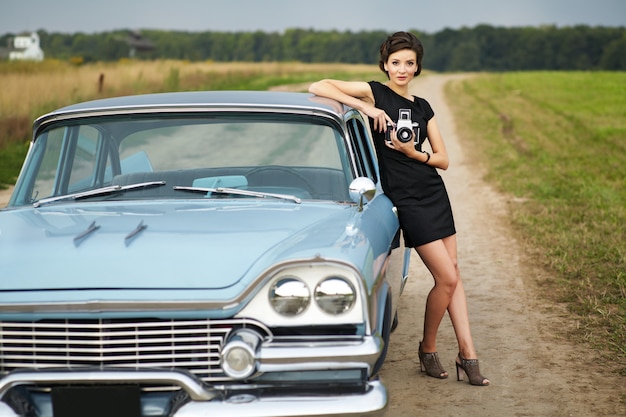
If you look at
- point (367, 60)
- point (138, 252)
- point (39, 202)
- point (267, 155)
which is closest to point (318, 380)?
point (138, 252)

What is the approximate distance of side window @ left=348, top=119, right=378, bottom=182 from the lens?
4.72 metres

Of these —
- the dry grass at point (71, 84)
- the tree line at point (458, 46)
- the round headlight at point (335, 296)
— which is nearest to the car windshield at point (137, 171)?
the round headlight at point (335, 296)

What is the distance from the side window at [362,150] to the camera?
472cm

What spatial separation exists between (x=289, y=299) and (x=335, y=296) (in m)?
0.16

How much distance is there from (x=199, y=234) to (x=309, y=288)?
0.58 meters

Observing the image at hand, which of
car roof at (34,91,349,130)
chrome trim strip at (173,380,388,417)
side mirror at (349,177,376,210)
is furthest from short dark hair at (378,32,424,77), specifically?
chrome trim strip at (173,380,388,417)

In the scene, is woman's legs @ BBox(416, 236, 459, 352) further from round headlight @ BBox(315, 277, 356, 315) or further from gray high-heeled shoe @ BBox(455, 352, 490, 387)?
round headlight @ BBox(315, 277, 356, 315)

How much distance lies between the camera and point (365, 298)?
10.7ft

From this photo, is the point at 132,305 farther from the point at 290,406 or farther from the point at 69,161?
the point at 69,161

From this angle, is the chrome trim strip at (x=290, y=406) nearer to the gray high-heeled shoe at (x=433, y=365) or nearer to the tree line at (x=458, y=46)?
the gray high-heeled shoe at (x=433, y=365)

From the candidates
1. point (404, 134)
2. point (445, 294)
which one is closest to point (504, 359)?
point (445, 294)

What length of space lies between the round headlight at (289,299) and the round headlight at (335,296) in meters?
0.04

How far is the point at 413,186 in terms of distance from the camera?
4602mm

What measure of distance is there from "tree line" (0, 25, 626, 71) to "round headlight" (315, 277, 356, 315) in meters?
113
